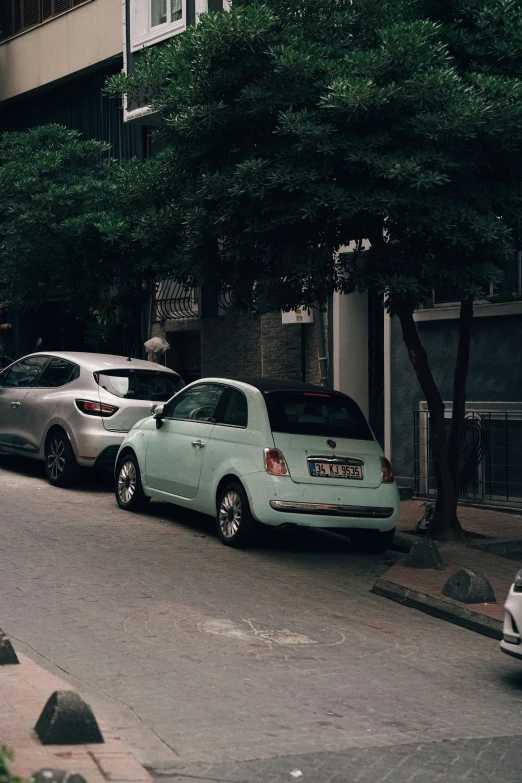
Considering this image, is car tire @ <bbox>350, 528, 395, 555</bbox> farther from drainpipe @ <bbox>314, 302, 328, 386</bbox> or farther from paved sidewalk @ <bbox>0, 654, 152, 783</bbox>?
drainpipe @ <bbox>314, 302, 328, 386</bbox>

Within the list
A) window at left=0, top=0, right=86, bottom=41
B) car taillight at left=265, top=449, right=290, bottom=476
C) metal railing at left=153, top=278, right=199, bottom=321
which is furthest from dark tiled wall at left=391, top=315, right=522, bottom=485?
window at left=0, top=0, right=86, bottom=41

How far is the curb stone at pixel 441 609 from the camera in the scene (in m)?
9.14

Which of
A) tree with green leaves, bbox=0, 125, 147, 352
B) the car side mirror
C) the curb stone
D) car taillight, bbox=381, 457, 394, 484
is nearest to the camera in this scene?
the curb stone

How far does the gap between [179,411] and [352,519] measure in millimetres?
2515

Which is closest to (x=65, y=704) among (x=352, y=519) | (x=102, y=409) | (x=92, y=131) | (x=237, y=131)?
(x=352, y=519)

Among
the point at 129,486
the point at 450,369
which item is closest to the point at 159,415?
the point at 129,486

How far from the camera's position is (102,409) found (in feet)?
50.2

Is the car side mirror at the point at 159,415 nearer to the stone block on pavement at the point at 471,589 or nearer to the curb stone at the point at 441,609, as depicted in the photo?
the curb stone at the point at 441,609

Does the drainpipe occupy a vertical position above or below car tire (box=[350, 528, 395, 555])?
above

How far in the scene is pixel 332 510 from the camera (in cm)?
1162

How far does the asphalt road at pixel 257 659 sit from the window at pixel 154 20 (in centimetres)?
1171

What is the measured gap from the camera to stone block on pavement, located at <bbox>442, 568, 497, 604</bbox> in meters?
9.73

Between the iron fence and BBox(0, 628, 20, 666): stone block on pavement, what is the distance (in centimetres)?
942

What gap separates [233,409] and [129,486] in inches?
88.4
